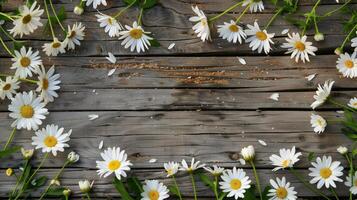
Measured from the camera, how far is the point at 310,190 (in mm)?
2742

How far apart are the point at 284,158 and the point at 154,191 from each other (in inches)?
23.5

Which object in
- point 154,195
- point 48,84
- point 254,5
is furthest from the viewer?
point 254,5

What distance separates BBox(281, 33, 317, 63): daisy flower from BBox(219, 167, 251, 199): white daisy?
60cm

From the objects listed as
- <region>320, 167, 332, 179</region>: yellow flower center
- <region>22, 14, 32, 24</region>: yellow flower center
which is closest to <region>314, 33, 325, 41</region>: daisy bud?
<region>320, 167, 332, 179</region>: yellow flower center

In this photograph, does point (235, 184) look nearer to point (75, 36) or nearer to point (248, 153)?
point (248, 153)

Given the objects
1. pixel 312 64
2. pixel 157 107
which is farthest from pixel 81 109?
pixel 312 64

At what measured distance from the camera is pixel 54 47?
281cm

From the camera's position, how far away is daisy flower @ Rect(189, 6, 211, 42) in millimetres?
2814

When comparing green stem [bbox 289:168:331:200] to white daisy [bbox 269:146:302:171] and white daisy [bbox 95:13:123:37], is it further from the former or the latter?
white daisy [bbox 95:13:123:37]

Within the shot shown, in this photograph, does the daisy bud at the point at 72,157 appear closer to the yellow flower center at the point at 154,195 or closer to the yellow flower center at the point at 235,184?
the yellow flower center at the point at 154,195

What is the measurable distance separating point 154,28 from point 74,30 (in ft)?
1.22

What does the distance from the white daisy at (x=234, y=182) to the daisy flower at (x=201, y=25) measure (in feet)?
2.05

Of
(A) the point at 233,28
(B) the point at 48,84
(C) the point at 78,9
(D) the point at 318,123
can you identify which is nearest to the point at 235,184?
(D) the point at 318,123

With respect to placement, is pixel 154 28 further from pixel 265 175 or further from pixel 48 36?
pixel 265 175
